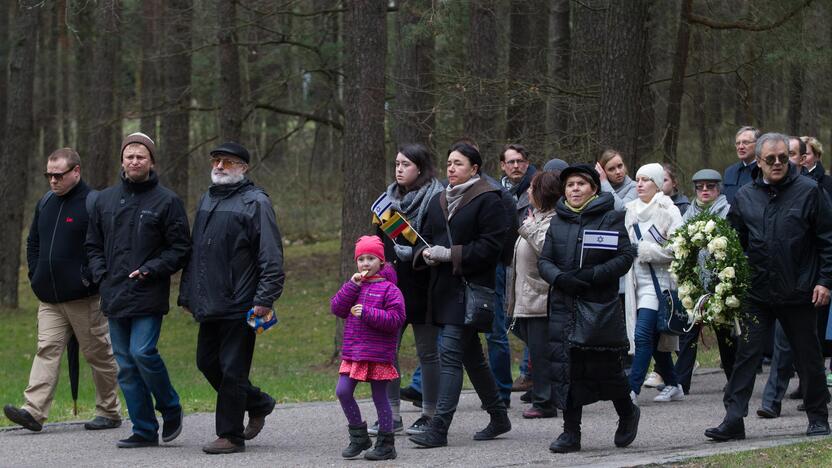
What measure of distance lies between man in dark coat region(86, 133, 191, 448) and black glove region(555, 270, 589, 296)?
2.60 m

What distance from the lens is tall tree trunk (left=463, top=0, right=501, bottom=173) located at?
1560 centimetres

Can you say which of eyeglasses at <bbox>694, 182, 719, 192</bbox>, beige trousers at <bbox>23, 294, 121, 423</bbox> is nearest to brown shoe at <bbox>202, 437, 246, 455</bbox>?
beige trousers at <bbox>23, 294, 121, 423</bbox>

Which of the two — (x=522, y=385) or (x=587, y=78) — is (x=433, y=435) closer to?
(x=522, y=385)

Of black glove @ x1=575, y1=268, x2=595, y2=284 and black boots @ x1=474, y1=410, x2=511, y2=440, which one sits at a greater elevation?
black glove @ x1=575, y1=268, x2=595, y2=284

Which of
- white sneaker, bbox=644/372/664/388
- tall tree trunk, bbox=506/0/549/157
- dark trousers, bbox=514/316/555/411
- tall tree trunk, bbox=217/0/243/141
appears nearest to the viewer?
dark trousers, bbox=514/316/555/411

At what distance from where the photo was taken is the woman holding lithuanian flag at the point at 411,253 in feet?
28.3

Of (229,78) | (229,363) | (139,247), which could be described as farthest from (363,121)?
(229,363)

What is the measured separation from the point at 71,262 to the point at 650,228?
188 inches

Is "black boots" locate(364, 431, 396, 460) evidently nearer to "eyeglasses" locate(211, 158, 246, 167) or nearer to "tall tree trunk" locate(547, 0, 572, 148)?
"eyeglasses" locate(211, 158, 246, 167)

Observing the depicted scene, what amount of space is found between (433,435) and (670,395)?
321cm

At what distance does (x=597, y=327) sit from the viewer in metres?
7.88

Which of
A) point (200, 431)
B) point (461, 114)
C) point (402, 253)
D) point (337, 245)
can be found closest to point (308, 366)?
point (461, 114)

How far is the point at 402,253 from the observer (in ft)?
28.2

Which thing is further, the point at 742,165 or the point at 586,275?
the point at 742,165
